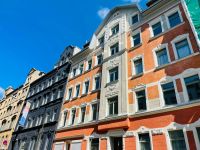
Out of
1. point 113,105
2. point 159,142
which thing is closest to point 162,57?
point 113,105

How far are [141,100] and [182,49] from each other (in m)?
5.75

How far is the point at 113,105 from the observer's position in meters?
17.6

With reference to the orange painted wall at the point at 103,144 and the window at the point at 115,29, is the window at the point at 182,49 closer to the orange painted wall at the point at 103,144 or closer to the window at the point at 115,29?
the window at the point at 115,29

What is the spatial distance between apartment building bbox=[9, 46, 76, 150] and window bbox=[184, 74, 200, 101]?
18.1m

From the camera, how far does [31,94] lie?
1435 inches

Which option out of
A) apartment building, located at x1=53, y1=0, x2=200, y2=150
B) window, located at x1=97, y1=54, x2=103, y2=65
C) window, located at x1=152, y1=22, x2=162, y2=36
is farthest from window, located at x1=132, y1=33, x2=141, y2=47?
window, located at x1=97, y1=54, x2=103, y2=65

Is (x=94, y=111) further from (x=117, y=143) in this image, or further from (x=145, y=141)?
(x=145, y=141)

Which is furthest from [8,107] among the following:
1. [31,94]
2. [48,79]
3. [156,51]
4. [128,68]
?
[156,51]

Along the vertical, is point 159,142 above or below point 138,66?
below

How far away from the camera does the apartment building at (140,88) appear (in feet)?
41.6

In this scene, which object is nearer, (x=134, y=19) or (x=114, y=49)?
(x=114, y=49)

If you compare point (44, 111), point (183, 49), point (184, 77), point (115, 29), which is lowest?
point (184, 77)

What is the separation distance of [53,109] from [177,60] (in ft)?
65.7

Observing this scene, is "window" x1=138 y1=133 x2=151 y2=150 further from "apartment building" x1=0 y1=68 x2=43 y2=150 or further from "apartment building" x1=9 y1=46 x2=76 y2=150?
"apartment building" x1=0 y1=68 x2=43 y2=150
